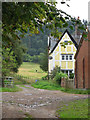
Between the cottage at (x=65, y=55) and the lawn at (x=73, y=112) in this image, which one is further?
the cottage at (x=65, y=55)

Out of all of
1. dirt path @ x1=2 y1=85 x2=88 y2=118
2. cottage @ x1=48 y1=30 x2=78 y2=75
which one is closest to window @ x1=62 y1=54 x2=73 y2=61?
cottage @ x1=48 y1=30 x2=78 y2=75

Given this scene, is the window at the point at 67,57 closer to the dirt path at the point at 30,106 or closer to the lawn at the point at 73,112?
the dirt path at the point at 30,106

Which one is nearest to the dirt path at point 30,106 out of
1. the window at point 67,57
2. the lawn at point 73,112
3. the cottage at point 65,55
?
the lawn at point 73,112

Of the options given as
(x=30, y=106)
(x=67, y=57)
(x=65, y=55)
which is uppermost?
(x=65, y=55)

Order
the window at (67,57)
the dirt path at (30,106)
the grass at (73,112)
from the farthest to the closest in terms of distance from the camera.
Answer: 1. the window at (67,57)
2. the dirt path at (30,106)
3. the grass at (73,112)

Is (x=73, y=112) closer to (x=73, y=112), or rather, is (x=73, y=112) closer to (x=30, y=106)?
(x=73, y=112)

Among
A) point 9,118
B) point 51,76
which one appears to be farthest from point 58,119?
point 51,76

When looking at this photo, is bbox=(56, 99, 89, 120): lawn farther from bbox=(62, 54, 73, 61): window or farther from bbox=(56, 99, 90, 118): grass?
bbox=(62, 54, 73, 61): window

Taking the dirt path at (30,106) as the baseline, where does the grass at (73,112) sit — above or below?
above

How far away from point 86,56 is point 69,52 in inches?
631

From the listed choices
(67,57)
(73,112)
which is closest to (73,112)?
(73,112)

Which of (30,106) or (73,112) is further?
(30,106)

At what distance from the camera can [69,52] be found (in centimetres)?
3391

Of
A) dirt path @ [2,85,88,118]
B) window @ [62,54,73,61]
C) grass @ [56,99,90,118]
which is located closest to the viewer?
grass @ [56,99,90,118]
